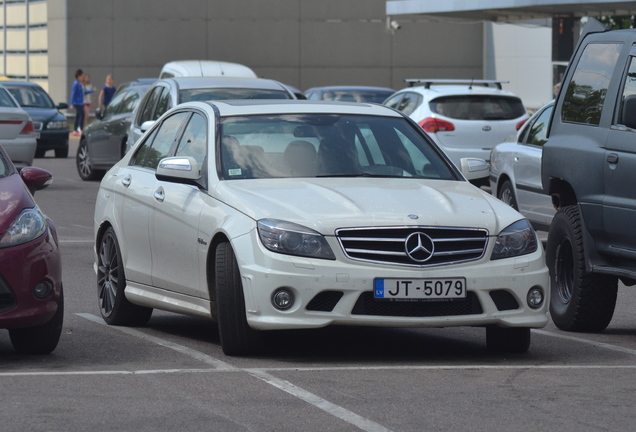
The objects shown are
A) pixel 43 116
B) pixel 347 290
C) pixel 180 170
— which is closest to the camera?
pixel 347 290

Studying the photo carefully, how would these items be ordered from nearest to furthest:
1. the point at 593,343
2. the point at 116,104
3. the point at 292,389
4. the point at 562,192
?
the point at 292,389, the point at 593,343, the point at 562,192, the point at 116,104

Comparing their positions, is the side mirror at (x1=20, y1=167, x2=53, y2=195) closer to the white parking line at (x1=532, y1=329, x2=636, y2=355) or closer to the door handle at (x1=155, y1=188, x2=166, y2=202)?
the door handle at (x1=155, y1=188, x2=166, y2=202)

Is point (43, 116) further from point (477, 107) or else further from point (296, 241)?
point (296, 241)

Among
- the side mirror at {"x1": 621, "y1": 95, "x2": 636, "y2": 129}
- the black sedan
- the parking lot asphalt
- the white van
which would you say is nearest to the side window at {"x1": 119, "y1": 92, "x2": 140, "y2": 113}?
the white van

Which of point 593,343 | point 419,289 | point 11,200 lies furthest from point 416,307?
point 11,200

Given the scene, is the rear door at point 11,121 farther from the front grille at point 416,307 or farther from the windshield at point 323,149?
the front grille at point 416,307

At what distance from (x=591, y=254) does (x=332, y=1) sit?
3928cm

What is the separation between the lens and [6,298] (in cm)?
737

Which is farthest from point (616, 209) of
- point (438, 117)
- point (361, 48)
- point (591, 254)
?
point (361, 48)

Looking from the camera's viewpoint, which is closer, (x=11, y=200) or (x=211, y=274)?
(x=11, y=200)

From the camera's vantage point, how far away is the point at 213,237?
7668mm

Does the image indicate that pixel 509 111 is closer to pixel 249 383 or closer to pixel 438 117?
pixel 438 117

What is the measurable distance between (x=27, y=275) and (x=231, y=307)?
1091 mm

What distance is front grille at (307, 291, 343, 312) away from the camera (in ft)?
23.7
